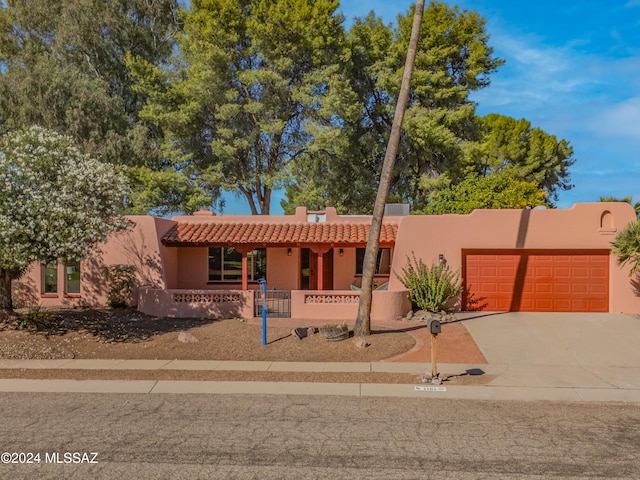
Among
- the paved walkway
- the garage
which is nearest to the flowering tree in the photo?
the paved walkway

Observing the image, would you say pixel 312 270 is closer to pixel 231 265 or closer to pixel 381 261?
pixel 381 261

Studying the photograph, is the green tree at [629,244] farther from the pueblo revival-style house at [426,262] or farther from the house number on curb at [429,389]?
the house number on curb at [429,389]

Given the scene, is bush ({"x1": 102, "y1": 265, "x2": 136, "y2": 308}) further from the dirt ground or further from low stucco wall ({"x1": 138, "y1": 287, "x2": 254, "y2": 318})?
the dirt ground

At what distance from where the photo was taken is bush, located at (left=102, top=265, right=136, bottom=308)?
18562 millimetres

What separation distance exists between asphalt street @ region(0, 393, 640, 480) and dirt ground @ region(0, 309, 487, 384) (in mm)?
1563

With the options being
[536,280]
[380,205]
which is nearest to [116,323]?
[380,205]

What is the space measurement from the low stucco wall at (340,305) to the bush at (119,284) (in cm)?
631

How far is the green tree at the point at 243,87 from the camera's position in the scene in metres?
27.5

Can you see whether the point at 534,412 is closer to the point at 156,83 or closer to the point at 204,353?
the point at 204,353

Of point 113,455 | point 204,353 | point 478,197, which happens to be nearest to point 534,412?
point 113,455

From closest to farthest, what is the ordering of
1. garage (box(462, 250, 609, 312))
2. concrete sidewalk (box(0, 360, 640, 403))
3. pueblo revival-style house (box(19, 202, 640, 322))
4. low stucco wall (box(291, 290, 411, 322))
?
concrete sidewalk (box(0, 360, 640, 403))
low stucco wall (box(291, 290, 411, 322))
pueblo revival-style house (box(19, 202, 640, 322))
garage (box(462, 250, 609, 312))

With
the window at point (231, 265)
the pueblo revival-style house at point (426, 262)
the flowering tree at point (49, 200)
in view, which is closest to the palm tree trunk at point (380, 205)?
the pueblo revival-style house at point (426, 262)

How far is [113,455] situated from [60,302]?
48.2 ft

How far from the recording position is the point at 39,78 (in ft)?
90.3
